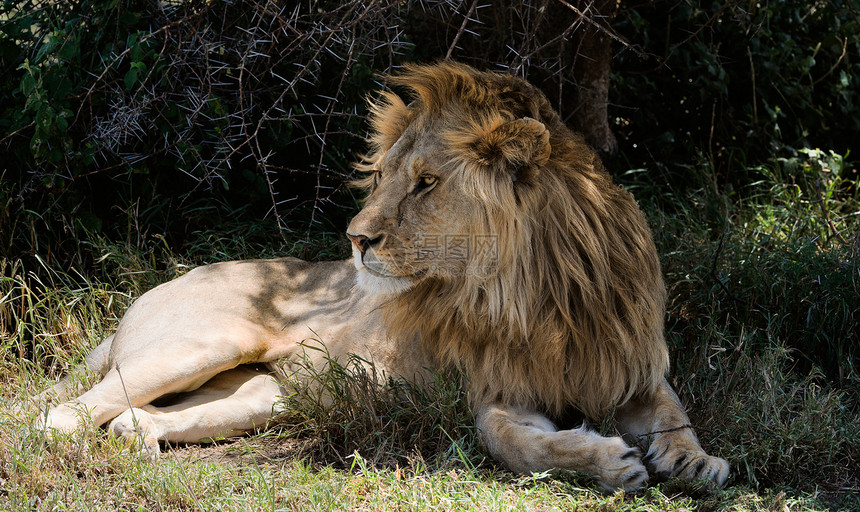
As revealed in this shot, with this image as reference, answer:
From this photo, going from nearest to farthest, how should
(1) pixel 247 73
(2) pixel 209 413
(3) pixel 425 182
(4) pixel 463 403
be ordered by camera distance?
1. (3) pixel 425 182
2. (4) pixel 463 403
3. (2) pixel 209 413
4. (1) pixel 247 73

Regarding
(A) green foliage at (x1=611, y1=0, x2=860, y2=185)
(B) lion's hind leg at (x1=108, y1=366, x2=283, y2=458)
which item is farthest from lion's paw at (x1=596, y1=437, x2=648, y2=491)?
(A) green foliage at (x1=611, y1=0, x2=860, y2=185)

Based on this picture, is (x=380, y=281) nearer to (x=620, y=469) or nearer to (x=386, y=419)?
(x=386, y=419)

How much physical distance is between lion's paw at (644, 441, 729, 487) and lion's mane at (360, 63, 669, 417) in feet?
1.04

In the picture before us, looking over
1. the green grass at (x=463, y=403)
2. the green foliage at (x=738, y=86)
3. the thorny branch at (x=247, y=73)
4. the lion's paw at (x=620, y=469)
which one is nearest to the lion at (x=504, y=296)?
the lion's paw at (x=620, y=469)

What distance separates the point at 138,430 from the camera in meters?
3.06

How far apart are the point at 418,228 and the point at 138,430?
1.15 m

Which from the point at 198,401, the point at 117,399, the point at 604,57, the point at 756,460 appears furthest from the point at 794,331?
the point at 117,399

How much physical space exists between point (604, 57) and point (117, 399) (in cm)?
299

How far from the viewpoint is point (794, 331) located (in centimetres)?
402

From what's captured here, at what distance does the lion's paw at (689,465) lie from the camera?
109 inches

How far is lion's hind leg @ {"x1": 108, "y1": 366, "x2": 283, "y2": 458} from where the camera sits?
10.5 feet

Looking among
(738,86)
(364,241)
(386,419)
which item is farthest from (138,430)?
(738,86)

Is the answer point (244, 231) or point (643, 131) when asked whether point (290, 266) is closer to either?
point (244, 231)

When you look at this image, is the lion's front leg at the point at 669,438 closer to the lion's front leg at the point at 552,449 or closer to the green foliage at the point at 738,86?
the lion's front leg at the point at 552,449
